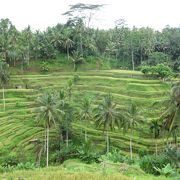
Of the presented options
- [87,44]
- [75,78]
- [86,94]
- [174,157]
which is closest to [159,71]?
[75,78]

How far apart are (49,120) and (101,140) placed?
1199cm

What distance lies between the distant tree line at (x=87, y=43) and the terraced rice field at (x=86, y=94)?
29.3ft

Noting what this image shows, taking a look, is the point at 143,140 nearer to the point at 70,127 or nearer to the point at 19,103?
the point at 70,127

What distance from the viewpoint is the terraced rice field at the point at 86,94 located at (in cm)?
6222

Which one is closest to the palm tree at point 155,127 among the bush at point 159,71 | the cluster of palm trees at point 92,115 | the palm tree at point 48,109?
the cluster of palm trees at point 92,115

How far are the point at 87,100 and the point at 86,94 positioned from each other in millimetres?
15769

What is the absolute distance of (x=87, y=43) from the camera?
105 metres

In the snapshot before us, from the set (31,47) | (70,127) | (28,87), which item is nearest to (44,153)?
(70,127)

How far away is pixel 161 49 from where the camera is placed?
11544 cm

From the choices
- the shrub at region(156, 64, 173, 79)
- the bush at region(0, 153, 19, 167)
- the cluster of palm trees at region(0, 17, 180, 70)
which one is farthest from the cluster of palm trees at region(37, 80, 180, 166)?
the cluster of palm trees at region(0, 17, 180, 70)

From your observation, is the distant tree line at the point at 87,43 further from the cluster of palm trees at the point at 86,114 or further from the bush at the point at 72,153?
the bush at the point at 72,153

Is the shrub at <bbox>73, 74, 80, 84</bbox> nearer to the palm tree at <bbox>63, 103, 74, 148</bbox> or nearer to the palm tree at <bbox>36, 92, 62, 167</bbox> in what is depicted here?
the palm tree at <bbox>63, 103, 74, 148</bbox>

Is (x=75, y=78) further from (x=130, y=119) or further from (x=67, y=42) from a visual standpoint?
(x=130, y=119)

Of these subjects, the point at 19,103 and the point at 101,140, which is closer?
the point at 101,140
